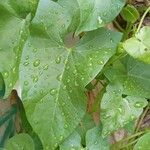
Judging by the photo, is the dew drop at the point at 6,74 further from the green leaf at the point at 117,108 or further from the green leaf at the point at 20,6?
the green leaf at the point at 117,108

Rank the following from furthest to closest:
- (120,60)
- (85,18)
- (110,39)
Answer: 1. (120,60)
2. (110,39)
3. (85,18)

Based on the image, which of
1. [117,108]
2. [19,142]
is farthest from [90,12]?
[19,142]

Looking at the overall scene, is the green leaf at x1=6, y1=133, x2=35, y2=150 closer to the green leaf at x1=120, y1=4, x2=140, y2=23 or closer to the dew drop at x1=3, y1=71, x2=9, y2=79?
the dew drop at x1=3, y1=71, x2=9, y2=79

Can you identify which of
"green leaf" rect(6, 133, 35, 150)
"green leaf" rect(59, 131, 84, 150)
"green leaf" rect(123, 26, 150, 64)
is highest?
"green leaf" rect(123, 26, 150, 64)

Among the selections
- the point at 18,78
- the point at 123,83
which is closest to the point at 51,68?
the point at 18,78

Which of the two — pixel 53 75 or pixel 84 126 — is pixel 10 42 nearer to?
pixel 53 75

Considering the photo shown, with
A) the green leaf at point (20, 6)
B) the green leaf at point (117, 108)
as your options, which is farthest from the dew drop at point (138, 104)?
the green leaf at point (20, 6)

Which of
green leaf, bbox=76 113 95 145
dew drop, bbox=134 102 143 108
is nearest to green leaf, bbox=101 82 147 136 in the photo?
dew drop, bbox=134 102 143 108

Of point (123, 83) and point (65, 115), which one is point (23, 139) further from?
point (123, 83)
